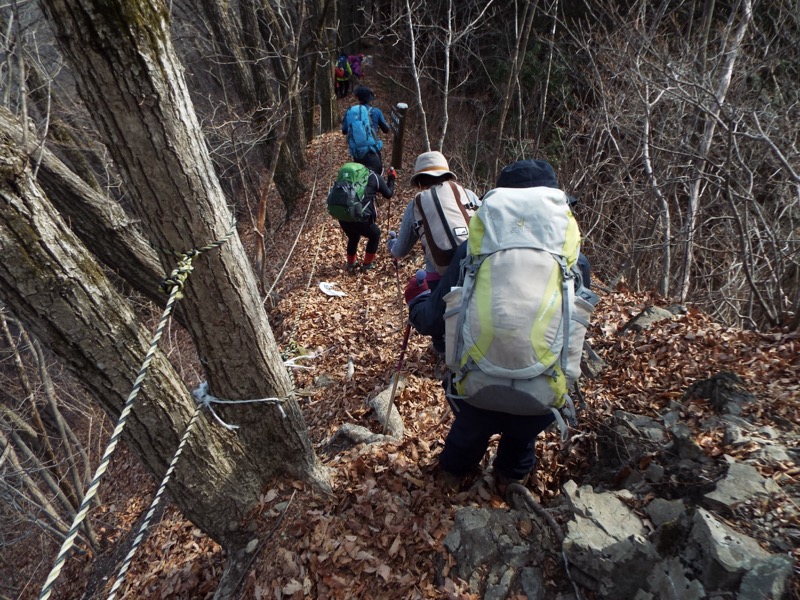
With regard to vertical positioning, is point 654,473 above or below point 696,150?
below

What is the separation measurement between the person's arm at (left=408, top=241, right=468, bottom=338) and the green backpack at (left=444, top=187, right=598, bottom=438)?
0.16 meters

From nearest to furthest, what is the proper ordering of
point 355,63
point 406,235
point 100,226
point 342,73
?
point 100,226, point 406,235, point 342,73, point 355,63

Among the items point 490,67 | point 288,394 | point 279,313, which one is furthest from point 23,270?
point 490,67

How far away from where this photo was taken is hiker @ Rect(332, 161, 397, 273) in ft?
20.4

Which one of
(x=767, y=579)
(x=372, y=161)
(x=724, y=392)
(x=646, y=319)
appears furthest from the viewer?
(x=372, y=161)

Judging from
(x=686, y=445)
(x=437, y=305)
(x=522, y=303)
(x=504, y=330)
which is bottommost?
(x=686, y=445)

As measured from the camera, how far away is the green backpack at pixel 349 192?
600 cm

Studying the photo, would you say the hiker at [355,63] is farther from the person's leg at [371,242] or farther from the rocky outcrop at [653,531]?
the rocky outcrop at [653,531]

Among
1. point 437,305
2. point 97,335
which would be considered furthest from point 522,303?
point 97,335

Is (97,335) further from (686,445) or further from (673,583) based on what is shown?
(686,445)

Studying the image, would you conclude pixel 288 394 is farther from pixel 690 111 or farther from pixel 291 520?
pixel 690 111

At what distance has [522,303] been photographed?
2016 mm

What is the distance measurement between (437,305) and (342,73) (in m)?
15.6

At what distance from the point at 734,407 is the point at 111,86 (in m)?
3.97
